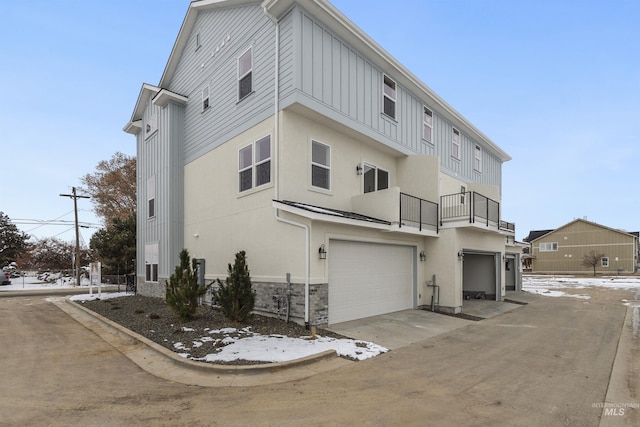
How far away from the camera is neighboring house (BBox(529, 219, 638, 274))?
141ft

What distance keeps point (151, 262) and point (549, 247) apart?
52.1 m

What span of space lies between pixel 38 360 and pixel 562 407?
8701 mm

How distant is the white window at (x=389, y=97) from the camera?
1240cm

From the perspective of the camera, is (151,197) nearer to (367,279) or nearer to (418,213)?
(367,279)

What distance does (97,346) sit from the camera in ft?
25.1

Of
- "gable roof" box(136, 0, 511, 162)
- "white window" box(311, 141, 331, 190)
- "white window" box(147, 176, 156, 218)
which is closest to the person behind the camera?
"gable roof" box(136, 0, 511, 162)

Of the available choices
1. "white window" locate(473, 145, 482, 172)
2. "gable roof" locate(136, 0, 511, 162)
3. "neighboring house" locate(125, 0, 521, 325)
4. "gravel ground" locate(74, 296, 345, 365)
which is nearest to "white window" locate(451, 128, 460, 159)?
"neighboring house" locate(125, 0, 521, 325)

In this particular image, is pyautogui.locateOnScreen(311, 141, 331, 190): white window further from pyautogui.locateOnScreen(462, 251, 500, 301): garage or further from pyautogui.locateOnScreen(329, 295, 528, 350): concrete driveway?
pyautogui.locateOnScreen(462, 251, 500, 301): garage

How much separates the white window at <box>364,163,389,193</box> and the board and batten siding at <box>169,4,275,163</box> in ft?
13.8

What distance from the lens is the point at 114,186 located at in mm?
30125

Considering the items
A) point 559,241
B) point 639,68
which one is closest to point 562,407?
point 639,68

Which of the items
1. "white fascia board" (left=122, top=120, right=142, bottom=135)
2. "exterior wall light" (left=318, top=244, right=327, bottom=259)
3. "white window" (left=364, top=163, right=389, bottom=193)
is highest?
→ "white fascia board" (left=122, top=120, right=142, bottom=135)

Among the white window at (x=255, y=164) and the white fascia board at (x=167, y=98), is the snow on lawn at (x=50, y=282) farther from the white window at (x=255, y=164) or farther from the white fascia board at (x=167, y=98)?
the white window at (x=255, y=164)

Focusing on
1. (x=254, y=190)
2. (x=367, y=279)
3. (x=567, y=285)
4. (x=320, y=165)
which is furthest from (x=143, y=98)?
(x=567, y=285)
